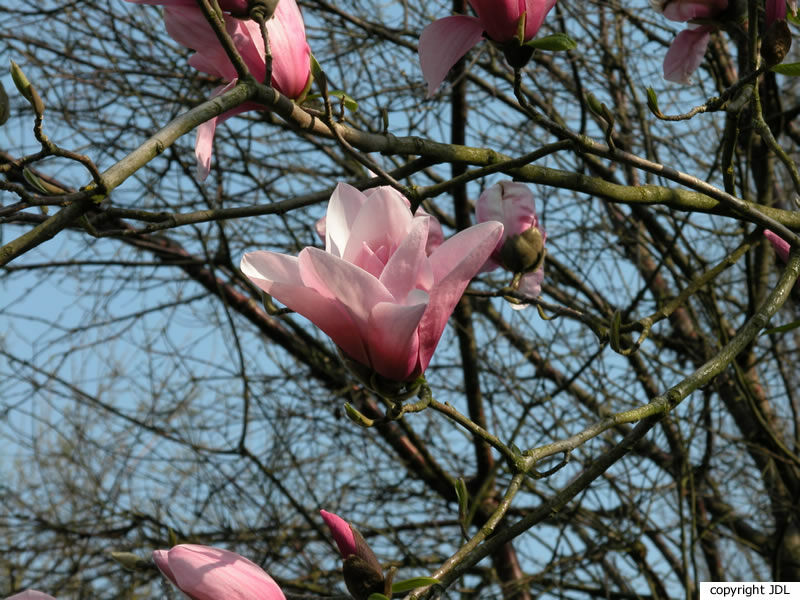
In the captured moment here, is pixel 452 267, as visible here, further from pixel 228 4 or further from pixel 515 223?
pixel 515 223

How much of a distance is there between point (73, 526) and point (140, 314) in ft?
2.53

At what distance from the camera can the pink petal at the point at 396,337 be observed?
2.35 feet

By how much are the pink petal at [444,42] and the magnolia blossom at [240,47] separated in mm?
137

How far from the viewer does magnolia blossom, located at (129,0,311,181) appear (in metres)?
0.96

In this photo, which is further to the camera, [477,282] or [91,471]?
[91,471]

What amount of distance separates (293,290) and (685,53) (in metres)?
0.78

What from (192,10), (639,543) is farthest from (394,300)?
(639,543)

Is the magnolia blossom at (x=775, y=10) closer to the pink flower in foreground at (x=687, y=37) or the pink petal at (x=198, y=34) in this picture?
the pink flower in foreground at (x=687, y=37)

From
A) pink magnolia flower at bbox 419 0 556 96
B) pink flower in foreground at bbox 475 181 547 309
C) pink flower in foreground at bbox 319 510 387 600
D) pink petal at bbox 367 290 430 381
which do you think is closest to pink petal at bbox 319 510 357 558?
pink flower in foreground at bbox 319 510 387 600

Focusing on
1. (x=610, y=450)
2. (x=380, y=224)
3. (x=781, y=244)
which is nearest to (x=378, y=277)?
(x=380, y=224)

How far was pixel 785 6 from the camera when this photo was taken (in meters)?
1.08

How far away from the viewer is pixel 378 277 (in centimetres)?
76

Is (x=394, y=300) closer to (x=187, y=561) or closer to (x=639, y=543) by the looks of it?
(x=187, y=561)

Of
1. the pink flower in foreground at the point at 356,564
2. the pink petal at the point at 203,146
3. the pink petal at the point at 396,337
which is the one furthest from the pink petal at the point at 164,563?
the pink petal at the point at 203,146
